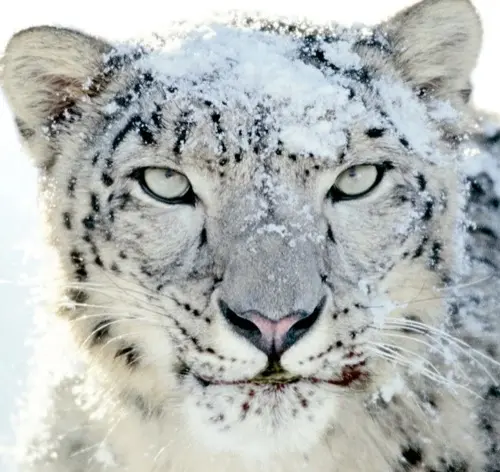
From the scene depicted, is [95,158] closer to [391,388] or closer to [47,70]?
[47,70]

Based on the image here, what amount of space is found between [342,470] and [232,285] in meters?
0.84

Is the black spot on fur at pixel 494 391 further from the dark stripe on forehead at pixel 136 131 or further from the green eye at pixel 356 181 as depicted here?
the dark stripe on forehead at pixel 136 131

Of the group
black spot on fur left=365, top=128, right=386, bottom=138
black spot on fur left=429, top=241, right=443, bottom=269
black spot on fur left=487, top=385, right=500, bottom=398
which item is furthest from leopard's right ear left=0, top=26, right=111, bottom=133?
black spot on fur left=487, top=385, right=500, bottom=398

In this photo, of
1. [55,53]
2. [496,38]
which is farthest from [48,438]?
[496,38]

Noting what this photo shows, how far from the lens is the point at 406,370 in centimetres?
324

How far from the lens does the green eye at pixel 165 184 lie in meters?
2.99

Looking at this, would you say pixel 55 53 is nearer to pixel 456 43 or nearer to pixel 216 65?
pixel 216 65

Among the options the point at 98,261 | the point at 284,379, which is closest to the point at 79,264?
the point at 98,261

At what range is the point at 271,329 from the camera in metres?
2.61

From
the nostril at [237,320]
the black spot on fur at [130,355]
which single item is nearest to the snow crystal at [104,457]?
the black spot on fur at [130,355]

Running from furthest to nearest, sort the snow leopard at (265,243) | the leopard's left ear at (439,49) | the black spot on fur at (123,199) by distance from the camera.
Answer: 1. the leopard's left ear at (439,49)
2. the black spot on fur at (123,199)
3. the snow leopard at (265,243)

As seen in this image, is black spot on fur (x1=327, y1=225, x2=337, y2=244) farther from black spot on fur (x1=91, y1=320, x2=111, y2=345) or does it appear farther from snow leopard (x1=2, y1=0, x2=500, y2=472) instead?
black spot on fur (x1=91, y1=320, x2=111, y2=345)

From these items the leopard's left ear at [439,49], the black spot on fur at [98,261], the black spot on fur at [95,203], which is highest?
the leopard's left ear at [439,49]

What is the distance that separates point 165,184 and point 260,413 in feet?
2.30
